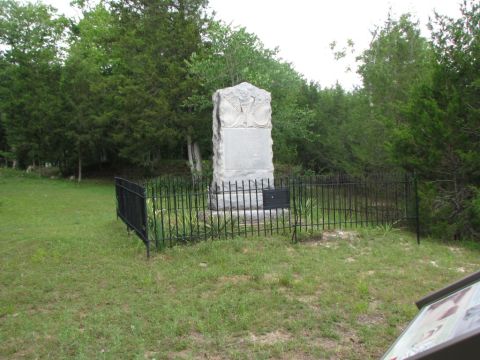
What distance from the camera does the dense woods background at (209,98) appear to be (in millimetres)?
9047

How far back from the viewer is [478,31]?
8727 millimetres

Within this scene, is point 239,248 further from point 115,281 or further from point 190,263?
point 115,281

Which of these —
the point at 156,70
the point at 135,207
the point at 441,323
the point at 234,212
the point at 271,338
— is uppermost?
the point at 156,70

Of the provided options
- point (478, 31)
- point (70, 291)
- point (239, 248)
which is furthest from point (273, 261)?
point (478, 31)

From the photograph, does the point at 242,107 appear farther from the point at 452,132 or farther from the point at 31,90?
the point at 31,90

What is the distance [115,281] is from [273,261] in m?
2.33

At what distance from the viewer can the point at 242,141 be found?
9.85m

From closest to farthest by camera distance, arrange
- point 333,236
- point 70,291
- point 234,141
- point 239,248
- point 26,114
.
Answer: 1. point 70,291
2. point 239,248
3. point 333,236
4. point 234,141
5. point 26,114

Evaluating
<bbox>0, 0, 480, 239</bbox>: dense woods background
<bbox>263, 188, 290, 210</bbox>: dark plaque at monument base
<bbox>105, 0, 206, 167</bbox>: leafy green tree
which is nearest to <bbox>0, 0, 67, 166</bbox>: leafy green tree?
<bbox>0, 0, 480, 239</bbox>: dense woods background

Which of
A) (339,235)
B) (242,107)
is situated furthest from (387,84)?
(339,235)

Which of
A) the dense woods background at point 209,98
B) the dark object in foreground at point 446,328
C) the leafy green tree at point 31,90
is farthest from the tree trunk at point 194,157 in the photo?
the dark object in foreground at point 446,328

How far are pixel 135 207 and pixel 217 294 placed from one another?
131 inches

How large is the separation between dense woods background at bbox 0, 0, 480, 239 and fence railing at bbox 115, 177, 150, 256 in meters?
5.80

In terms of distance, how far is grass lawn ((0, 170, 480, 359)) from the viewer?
396 centimetres
